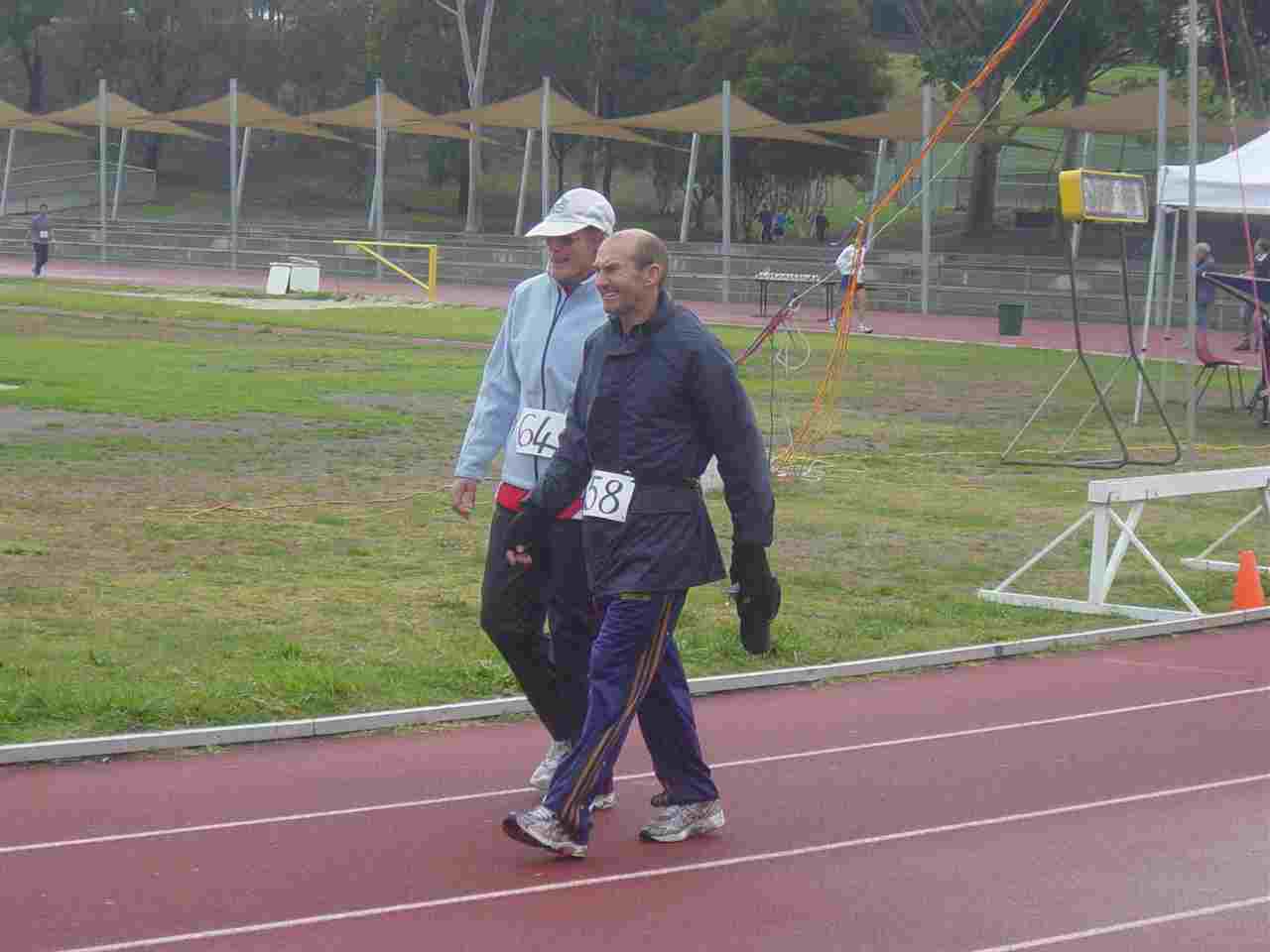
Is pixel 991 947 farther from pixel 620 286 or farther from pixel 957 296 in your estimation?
pixel 957 296

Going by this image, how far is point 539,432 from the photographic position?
6.50 metres

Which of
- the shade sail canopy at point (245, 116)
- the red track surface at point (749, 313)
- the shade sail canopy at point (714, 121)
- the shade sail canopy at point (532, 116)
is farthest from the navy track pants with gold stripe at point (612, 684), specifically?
the shade sail canopy at point (245, 116)

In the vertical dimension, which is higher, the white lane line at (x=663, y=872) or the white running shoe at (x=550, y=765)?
the white running shoe at (x=550, y=765)

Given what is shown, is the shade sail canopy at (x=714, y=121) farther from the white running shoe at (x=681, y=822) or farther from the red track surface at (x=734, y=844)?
the white running shoe at (x=681, y=822)

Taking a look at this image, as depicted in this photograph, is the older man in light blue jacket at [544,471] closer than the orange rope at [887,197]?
Yes

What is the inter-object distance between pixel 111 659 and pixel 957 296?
3494 cm

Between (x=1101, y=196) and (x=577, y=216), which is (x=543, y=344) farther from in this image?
(x=1101, y=196)

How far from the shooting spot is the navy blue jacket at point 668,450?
5902mm

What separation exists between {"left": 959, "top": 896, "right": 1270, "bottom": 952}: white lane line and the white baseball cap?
8.35ft

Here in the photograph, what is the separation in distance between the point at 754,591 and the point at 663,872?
883 millimetres

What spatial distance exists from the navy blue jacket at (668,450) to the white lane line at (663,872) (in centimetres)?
85

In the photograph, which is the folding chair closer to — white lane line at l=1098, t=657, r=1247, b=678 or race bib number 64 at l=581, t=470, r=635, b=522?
white lane line at l=1098, t=657, r=1247, b=678

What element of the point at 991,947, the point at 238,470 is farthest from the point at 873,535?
the point at 991,947

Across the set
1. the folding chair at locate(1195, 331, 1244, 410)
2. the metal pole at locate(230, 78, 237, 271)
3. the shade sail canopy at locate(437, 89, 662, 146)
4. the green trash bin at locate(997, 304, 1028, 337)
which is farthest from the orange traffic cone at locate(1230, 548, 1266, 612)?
the metal pole at locate(230, 78, 237, 271)
